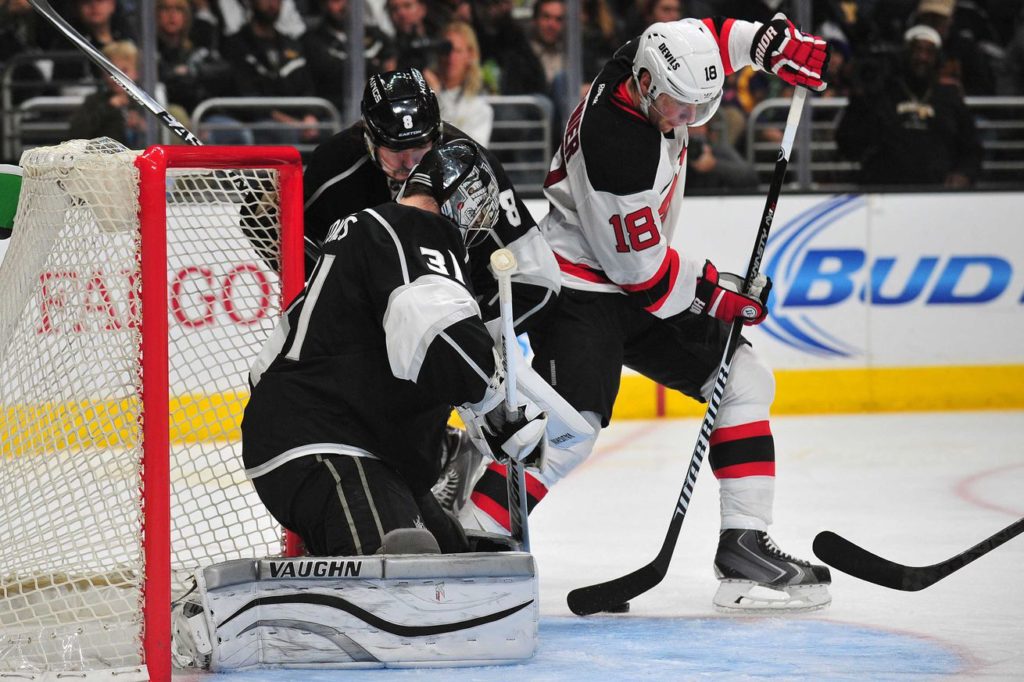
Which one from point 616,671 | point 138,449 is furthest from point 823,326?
point 138,449

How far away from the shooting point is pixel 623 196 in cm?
282

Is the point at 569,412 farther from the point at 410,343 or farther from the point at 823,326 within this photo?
the point at 823,326

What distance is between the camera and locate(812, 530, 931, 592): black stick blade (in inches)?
107

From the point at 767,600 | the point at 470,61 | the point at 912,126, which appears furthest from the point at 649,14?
the point at 767,600

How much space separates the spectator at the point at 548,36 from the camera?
220 inches

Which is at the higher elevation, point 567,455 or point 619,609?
point 567,455

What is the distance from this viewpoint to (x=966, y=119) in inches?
230

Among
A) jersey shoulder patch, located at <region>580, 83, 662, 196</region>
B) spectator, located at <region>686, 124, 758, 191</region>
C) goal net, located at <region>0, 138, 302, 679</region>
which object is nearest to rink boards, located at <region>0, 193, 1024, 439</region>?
spectator, located at <region>686, 124, 758, 191</region>

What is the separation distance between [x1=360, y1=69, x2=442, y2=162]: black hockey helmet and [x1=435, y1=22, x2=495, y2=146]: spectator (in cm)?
276

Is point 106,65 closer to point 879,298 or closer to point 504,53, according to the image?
point 504,53

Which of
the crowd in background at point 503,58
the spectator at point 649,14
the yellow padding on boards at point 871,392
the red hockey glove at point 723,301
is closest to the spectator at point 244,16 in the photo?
the crowd in background at point 503,58

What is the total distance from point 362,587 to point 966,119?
170 inches

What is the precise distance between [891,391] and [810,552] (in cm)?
231

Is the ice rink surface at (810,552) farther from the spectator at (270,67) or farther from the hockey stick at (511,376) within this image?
the spectator at (270,67)
